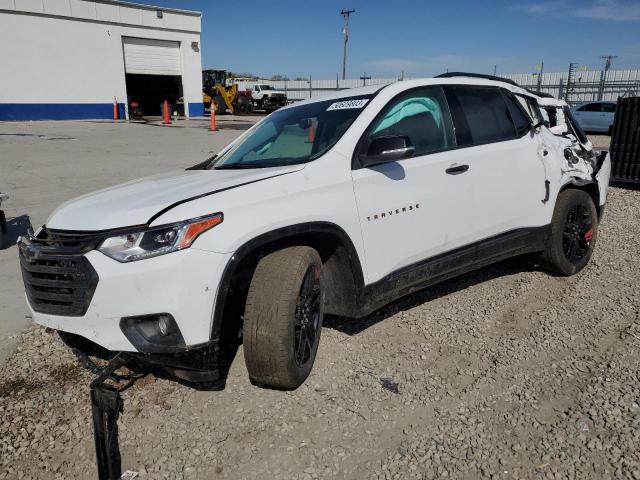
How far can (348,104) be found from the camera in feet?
11.5

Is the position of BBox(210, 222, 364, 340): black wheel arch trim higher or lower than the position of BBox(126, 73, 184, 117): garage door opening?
lower

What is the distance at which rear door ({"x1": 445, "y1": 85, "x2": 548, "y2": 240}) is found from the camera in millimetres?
3762

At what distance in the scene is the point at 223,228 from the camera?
97.5 inches

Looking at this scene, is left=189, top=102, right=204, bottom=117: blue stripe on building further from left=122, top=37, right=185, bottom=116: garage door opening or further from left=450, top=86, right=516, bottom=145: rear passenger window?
left=450, top=86, right=516, bottom=145: rear passenger window

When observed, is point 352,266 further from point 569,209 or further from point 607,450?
point 569,209

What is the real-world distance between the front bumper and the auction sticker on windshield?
1.53m

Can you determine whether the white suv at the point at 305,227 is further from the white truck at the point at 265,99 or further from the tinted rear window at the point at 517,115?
the white truck at the point at 265,99

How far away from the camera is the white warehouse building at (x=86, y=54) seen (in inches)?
1003

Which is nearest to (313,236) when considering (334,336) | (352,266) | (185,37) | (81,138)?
Answer: (352,266)

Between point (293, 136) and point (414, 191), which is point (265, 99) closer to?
point (293, 136)

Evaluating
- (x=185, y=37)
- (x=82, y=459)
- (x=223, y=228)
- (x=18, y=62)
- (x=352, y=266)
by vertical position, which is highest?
(x=185, y=37)

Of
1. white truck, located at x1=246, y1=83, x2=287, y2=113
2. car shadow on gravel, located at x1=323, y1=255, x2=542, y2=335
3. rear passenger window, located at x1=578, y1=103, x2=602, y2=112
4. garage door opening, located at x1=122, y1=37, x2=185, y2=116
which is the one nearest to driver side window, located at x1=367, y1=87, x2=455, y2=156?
car shadow on gravel, located at x1=323, y1=255, x2=542, y2=335

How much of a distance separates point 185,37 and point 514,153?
31.5m

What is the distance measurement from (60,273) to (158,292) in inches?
21.8
